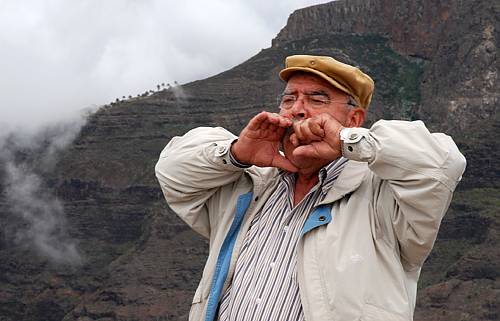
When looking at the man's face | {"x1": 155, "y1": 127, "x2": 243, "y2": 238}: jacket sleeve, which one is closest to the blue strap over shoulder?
{"x1": 155, "y1": 127, "x2": 243, "y2": 238}: jacket sleeve

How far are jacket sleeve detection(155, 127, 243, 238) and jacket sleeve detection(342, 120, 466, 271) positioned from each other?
684 mm

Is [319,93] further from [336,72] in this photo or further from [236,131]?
[236,131]

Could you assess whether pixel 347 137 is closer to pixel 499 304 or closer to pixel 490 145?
pixel 499 304

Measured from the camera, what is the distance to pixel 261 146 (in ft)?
13.4

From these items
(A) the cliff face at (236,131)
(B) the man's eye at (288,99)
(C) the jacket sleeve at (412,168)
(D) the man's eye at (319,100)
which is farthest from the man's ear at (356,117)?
(A) the cliff face at (236,131)

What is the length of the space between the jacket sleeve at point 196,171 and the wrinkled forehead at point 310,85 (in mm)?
375

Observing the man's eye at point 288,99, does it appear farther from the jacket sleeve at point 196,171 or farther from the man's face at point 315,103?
the jacket sleeve at point 196,171

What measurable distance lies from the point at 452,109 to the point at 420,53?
1542 centimetres

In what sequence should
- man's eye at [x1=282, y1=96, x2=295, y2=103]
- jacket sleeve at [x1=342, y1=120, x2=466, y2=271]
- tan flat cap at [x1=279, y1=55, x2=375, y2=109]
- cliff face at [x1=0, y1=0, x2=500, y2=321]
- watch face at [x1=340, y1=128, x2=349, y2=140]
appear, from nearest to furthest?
jacket sleeve at [x1=342, y1=120, x2=466, y2=271], watch face at [x1=340, y1=128, x2=349, y2=140], tan flat cap at [x1=279, y1=55, x2=375, y2=109], man's eye at [x1=282, y1=96, x2=295, y2=103], cliff face at [x1=0, y1=0, x2=500, y2=321]

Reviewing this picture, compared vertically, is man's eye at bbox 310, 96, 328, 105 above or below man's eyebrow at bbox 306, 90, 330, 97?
→ below

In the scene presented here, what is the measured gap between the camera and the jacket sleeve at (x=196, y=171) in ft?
13.6

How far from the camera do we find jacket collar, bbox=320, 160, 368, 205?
3801 mm

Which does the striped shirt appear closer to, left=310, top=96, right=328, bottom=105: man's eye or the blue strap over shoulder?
the blue strap over shoulder

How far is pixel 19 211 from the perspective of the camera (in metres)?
89.1
